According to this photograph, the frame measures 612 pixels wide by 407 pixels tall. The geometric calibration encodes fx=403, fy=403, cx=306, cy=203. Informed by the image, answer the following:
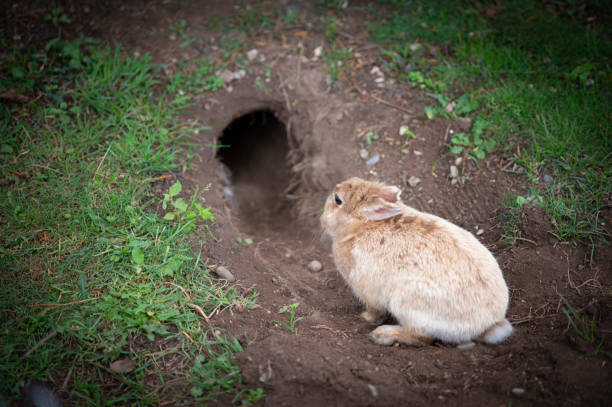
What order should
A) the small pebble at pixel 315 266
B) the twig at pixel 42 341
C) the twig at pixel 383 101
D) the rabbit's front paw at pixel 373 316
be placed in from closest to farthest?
the twig at pixel 42 341 < the rabbit's front paw at pixel 373 316 < the small pebble at pixel 315 266 < the twig at pixel 383 101

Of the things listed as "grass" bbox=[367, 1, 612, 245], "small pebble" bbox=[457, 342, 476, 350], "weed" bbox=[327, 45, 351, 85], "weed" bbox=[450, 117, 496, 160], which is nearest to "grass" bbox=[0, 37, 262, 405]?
"small pebble" bbox=[457, 342, 476, 350]

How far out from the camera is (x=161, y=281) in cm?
321

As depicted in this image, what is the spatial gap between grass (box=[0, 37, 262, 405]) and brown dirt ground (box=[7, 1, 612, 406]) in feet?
0.80

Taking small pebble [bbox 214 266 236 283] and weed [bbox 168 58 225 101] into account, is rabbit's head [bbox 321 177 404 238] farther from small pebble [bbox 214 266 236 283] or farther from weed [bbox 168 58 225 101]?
weed [bbox 168 58 225 101]

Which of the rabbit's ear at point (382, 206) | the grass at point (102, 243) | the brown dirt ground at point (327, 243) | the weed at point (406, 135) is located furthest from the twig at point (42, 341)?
the weed at point (406, 135)

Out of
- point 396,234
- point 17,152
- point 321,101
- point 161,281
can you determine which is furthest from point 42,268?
point 321,101

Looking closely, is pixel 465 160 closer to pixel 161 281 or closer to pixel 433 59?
pixel 433 59

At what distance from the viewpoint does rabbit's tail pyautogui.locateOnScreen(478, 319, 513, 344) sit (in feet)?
9.19

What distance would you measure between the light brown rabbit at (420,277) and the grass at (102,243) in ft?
3.28

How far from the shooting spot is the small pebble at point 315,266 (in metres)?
4.01

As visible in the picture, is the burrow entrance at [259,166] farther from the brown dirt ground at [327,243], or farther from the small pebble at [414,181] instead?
the small pebble at [414,181]

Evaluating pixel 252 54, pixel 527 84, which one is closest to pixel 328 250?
pixel 252 54

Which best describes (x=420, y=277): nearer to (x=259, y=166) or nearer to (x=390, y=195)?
(x=390, y=195)

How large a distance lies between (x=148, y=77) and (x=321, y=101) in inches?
78.2
